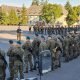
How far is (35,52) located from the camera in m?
19.7

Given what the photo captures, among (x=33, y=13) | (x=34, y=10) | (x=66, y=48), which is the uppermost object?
(x=34, y=10)

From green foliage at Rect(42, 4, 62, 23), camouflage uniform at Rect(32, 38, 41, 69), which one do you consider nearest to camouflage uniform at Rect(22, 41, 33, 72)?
camouflage uniform at Rect(32, 38, 41, 69)

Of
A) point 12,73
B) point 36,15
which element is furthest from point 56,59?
point 36,15

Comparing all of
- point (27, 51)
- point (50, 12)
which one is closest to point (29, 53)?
point (27, 51)

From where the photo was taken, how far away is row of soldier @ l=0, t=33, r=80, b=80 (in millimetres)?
15375

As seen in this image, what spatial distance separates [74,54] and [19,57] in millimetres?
12365

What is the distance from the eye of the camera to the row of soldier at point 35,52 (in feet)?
50.4

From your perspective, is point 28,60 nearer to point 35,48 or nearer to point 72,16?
point 35,48

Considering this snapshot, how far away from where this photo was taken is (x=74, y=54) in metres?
27.3

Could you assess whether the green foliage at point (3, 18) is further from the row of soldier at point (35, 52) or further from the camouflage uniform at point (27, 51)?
the camouflage uniform at point (27, 51)

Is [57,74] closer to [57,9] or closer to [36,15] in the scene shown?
[57,9]

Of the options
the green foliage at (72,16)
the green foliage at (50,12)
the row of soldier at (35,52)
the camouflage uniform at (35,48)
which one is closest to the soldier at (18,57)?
the row of soldier at (35,52)

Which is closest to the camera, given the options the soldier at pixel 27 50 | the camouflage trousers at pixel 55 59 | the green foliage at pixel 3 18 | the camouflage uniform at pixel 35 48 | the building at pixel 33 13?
the soldier at pixel 27 50

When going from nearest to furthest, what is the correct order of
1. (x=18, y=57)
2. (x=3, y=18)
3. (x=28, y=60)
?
(x=18, y=57) < (x=28, y=60) < (x=3, y=18)
